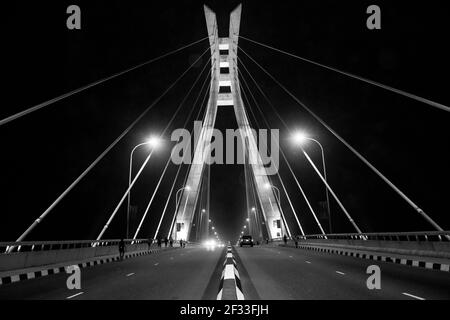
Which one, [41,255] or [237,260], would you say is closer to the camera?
[41,255]

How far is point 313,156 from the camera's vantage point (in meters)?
57.3

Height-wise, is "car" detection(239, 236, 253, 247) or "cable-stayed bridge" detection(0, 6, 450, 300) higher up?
"cable-stayed bridge" detection(0, 6, 450, 300)

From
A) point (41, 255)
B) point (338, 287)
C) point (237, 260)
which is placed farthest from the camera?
point (237, 260)

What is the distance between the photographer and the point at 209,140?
199 ft

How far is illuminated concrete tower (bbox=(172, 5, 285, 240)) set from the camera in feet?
185

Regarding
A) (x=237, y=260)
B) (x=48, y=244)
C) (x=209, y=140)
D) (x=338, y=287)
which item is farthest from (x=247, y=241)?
(x=338, y=287)

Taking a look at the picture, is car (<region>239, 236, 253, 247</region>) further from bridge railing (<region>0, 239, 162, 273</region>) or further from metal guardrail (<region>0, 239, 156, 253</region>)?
bridge railing (<region>0, 239, 162, 273</region>)

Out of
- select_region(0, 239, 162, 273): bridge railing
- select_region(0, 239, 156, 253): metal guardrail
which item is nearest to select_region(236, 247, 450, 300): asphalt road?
select_region(0, 239, 162, 273): bridge railing

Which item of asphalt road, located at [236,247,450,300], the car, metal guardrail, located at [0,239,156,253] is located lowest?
the car

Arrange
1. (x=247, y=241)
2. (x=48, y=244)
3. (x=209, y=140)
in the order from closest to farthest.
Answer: (x=48, y=244) → (x=247, y=241) → (x=209, y=140)

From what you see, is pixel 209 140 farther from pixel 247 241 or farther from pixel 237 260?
pixel 237 260
